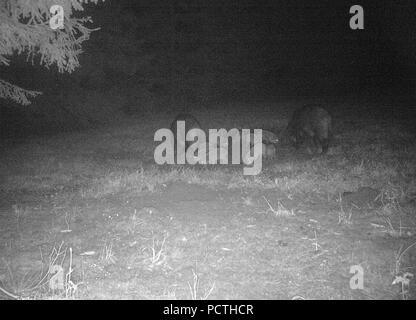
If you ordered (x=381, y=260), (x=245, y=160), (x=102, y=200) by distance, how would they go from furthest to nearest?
(x=245, y=160) < (x=102, y=200) < (x=381, y=260)

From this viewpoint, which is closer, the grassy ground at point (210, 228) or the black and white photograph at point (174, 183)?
the grassy ground at point (210, 228)

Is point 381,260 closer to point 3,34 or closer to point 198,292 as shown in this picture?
point 198,292

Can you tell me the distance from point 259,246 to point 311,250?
772 mm

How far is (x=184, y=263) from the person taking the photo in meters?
5.71

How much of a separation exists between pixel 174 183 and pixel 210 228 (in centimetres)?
322

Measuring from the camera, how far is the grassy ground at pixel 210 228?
16.7 feet

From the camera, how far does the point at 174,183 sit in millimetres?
10070

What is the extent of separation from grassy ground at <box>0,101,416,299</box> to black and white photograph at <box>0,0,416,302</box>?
31 millimetres

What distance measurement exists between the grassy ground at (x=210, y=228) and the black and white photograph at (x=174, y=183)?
0.03 meters

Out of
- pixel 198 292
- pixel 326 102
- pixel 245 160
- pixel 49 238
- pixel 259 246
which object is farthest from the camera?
pixel 326 102

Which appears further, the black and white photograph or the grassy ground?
the black and white photograph

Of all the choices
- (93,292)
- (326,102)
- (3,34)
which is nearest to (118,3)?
(326,102)

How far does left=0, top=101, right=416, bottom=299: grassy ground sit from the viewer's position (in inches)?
201

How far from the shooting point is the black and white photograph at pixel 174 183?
17.2ft
